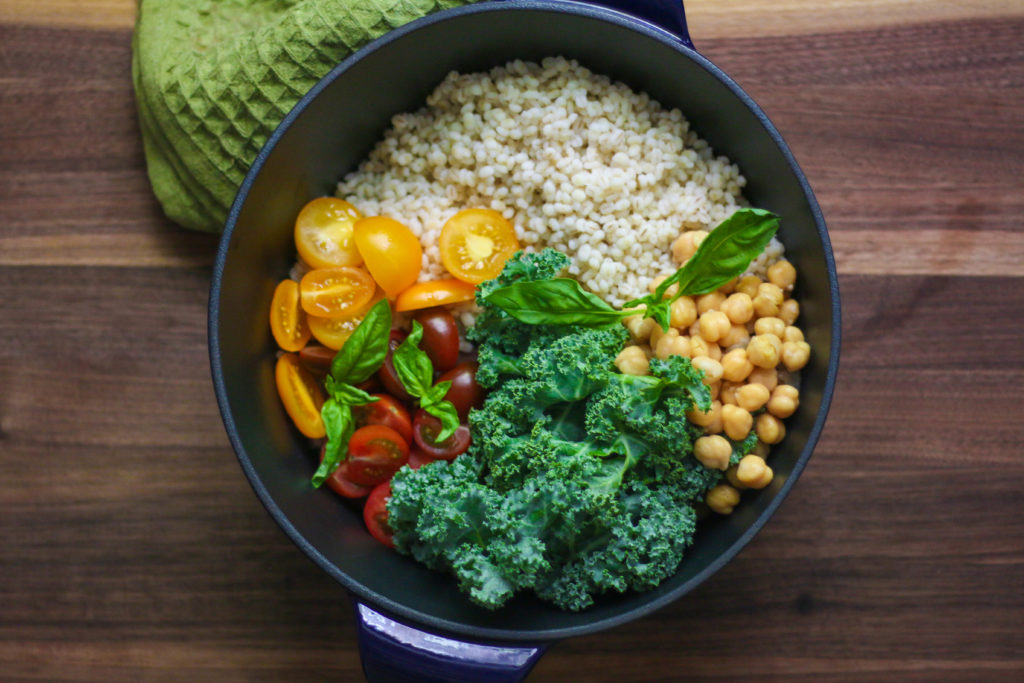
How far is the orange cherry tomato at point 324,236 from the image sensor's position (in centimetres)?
131

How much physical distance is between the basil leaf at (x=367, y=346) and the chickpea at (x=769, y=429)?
0.59m

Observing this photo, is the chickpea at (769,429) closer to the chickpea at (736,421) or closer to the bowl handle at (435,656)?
the chickpea at (736,421)

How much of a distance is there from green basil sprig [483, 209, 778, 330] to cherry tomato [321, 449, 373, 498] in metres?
0.38

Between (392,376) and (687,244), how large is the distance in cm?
52

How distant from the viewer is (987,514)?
4.95 ft

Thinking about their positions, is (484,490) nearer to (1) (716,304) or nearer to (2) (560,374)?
(2) (560,374)

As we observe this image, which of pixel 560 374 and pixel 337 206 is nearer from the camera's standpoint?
pixel 560 374

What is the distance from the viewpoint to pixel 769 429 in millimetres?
1215

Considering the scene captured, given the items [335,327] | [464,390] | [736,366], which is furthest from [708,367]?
[335,327]

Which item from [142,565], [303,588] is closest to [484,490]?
[303,588]

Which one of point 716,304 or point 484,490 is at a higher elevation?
point 716,304

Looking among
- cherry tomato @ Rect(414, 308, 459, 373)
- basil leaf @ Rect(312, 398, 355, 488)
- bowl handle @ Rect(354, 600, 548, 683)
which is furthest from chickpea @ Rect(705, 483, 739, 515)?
basil leaf @ Rect(312, 398, 355, 488)

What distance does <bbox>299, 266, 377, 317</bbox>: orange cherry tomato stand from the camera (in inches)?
50.6

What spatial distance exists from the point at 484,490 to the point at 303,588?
560mm
